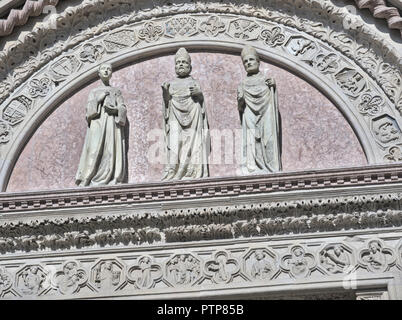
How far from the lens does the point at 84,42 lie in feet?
32.8

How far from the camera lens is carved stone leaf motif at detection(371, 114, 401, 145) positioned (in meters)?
8.76

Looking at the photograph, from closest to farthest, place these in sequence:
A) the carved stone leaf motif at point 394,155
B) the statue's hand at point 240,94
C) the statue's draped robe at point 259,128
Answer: the carved stone leaf motif at point 394,155, the statue's draped robe at point 259,128, the statue's hand at point 240,94

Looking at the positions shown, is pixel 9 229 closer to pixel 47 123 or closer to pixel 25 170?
pixel 25 170

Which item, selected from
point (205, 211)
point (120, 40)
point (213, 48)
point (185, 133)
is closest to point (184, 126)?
point (185, 133)

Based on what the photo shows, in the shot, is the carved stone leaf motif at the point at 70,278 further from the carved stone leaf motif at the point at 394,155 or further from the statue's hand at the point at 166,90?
the carved stone leaf motif at the point at 394,155

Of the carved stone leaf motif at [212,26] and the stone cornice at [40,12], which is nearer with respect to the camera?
the stone cornice at [40,12]

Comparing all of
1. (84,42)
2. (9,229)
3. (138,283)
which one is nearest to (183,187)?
(138,283)

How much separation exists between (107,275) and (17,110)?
256 cm

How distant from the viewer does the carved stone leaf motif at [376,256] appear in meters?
7.90

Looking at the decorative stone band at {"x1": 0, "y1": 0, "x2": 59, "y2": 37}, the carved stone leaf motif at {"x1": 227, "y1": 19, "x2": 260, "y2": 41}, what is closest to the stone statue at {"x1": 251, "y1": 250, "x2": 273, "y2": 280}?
the carved stone leaf motif at {"x1": 227, "y1": 19, "x2": 260, "y2": 41}

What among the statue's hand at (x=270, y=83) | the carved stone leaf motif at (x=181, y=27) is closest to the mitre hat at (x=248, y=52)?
the statue's hand at (x=270, y=83)

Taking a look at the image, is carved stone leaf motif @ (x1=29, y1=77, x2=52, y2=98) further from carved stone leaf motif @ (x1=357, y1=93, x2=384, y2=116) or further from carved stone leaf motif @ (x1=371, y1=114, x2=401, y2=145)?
carved stone leaf motif @ (x1=371, y1=114, x2=401, y2=145)

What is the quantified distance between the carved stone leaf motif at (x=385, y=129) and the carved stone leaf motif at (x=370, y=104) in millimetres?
96

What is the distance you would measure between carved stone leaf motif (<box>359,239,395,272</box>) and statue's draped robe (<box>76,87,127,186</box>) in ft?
9.04
